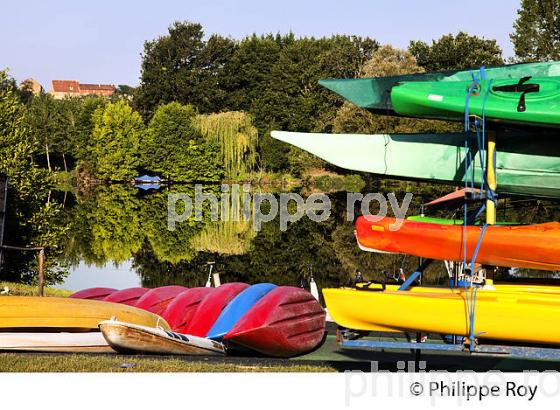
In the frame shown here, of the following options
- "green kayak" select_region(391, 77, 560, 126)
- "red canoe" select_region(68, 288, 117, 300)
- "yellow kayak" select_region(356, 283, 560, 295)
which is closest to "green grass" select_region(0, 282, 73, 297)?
"red canoe" select_region(68, 288, 117, 300)

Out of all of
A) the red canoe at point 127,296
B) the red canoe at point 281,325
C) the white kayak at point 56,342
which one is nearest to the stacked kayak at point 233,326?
the red canoe at point 281,325

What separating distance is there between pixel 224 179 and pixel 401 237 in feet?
→ 155

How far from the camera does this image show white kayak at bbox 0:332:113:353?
8.94 metres

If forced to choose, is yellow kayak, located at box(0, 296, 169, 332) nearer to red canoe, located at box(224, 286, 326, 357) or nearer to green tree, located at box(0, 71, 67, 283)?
red canoe, located at box(224, 286, 326, 357)

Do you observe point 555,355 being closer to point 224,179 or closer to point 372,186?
point 372,186

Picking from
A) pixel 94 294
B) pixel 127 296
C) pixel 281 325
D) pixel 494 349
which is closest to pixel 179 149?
pixel 94 294

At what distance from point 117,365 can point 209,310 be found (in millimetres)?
2471

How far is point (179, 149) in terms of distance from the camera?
57.3 m

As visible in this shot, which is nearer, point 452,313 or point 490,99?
point 452,313

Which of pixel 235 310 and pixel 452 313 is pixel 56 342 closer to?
pixel 235 310

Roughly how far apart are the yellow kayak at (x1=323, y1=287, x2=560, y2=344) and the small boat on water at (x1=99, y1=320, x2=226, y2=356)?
73.4 inches

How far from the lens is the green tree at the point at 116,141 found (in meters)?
58.6
